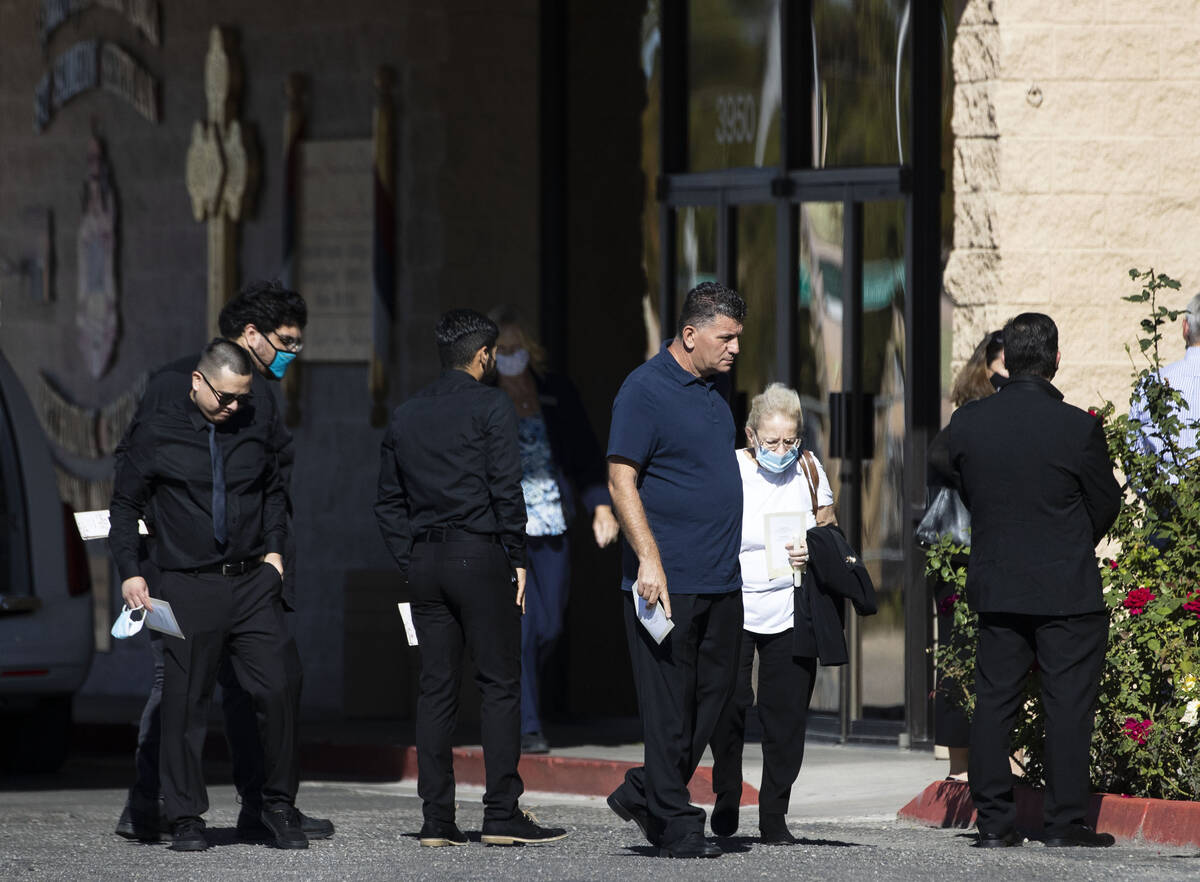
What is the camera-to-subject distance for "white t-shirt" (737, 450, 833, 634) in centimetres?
900

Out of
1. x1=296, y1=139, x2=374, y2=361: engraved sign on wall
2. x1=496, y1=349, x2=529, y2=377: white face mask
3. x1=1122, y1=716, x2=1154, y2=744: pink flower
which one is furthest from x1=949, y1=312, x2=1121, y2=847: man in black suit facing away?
x1=296, y1=139, x2=374, y2=361: engraved sign on wall

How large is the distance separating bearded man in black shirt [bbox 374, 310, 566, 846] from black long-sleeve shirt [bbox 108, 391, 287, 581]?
49 cm

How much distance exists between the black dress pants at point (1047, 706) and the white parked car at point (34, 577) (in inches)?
173

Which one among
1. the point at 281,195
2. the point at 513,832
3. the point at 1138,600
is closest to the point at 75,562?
the point at 513,832

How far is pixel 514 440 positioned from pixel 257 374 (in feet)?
3.36

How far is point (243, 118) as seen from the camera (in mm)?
14883

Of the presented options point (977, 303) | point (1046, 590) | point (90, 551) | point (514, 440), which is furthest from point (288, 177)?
point (1046, 590)

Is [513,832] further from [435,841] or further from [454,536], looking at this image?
[454,536]

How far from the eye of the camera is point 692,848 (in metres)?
8.43

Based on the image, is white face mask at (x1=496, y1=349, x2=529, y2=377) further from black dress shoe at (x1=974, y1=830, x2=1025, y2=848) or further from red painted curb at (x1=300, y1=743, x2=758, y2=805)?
black dress shoe at (x1=974, y1=830, x2=1025, y2=848)

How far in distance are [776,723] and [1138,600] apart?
4.53ft

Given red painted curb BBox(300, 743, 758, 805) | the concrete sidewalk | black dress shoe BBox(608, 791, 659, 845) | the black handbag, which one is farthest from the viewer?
red painted curb BBox(300, 743, 758, 805)

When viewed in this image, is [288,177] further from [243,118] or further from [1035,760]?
[1035,760]

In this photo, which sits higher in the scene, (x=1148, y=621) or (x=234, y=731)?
(x=1148, y=621)
